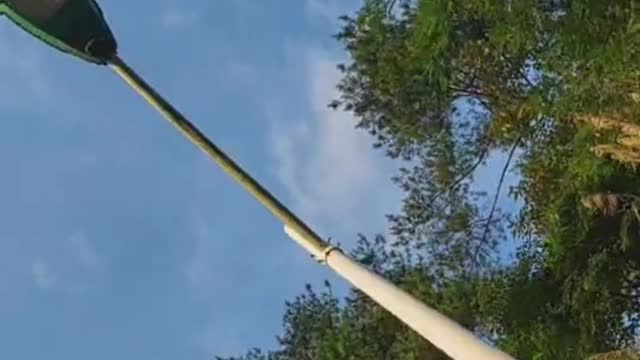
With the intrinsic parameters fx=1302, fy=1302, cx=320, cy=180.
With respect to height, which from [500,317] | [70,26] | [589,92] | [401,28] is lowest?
[70,26]

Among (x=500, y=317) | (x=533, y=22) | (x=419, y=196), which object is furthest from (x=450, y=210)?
(x=533, y=22)

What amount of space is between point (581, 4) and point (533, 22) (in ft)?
2.02

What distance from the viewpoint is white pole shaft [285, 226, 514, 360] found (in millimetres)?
3635

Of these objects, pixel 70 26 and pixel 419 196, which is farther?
pixel 419 196

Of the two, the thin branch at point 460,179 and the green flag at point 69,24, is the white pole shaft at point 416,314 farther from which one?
the thin branch at point 460,179

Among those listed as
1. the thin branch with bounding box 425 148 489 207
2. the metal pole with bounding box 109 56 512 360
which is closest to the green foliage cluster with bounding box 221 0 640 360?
the thin branch with bounding box 425 148 489 207

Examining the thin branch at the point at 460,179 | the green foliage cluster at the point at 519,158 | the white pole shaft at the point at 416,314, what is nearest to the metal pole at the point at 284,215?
the white pole shaft at the point at 416,314

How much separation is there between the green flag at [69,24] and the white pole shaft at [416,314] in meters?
0.88

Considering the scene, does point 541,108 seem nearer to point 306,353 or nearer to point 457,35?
point 457,35

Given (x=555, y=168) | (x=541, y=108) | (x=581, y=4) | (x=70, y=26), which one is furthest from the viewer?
(x=555, y=168)

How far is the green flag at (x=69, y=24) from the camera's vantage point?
410cm

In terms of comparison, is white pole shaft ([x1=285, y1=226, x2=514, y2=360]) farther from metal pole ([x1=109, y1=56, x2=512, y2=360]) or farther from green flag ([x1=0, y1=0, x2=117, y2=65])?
green flag ([x1=0, y1=0, x2=117, y2=65])

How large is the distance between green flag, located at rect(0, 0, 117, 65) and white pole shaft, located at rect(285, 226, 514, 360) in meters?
0.88

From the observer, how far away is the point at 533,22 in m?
10.4
